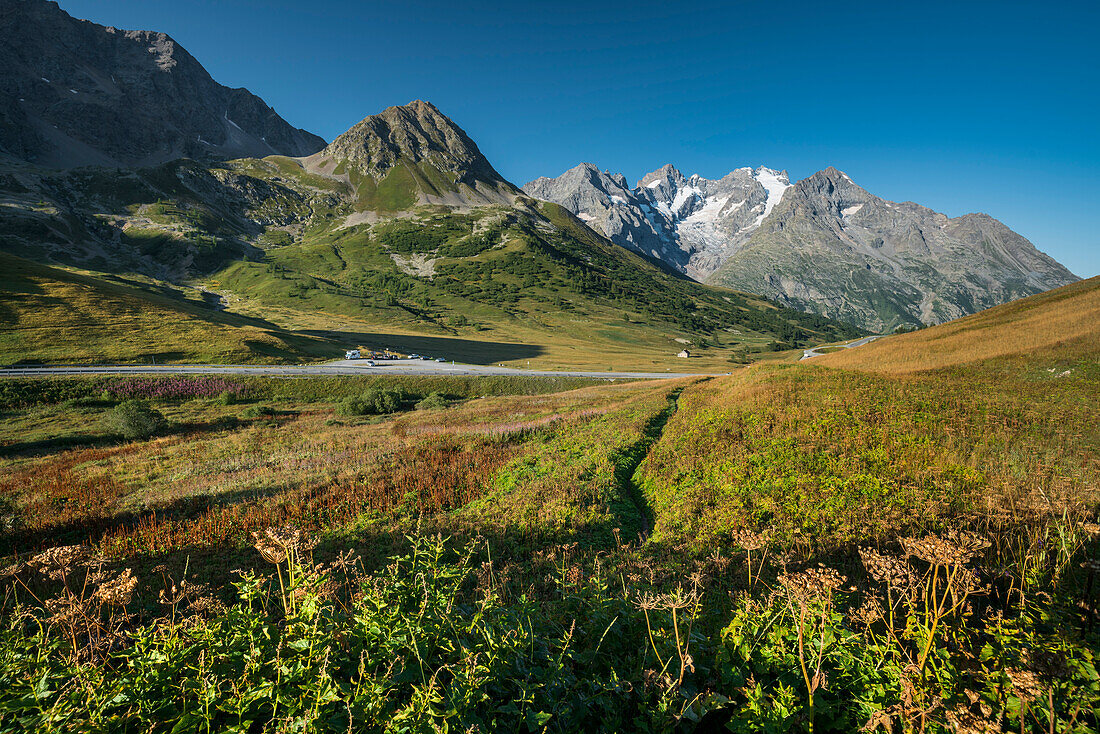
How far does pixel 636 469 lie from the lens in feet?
52.7

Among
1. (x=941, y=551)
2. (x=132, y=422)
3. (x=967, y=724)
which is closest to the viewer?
(x=967, y=724)

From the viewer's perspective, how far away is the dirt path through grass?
41.5ft

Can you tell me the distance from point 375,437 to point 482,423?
693 cm

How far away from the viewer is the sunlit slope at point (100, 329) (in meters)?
44.8

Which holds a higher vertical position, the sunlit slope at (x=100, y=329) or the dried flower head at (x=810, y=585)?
the dried flower head at (x=810, y=585)

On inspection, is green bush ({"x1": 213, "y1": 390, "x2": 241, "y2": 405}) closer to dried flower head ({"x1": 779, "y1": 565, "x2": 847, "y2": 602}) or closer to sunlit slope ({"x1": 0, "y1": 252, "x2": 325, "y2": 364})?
sunlit slope ({"x1": 0, "y1": 252, "x2": 325, "y2": 364})

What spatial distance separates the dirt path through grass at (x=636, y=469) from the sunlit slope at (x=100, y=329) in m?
55.3

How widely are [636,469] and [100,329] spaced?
226 ft

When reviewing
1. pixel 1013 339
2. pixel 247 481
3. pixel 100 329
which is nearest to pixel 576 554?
pixel 247 481

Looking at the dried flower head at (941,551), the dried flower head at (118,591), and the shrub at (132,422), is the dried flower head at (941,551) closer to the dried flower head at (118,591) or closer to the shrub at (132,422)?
the dried flower head at (118,591)

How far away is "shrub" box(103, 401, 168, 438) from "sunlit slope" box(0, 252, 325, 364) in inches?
1095

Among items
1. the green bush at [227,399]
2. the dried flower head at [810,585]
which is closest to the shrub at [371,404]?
the green bush at [227,399]

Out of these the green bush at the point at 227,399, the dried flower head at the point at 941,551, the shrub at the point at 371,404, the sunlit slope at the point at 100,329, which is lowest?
the green bush at the point at 227,399

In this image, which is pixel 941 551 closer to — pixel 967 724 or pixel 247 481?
pixel 967 724
